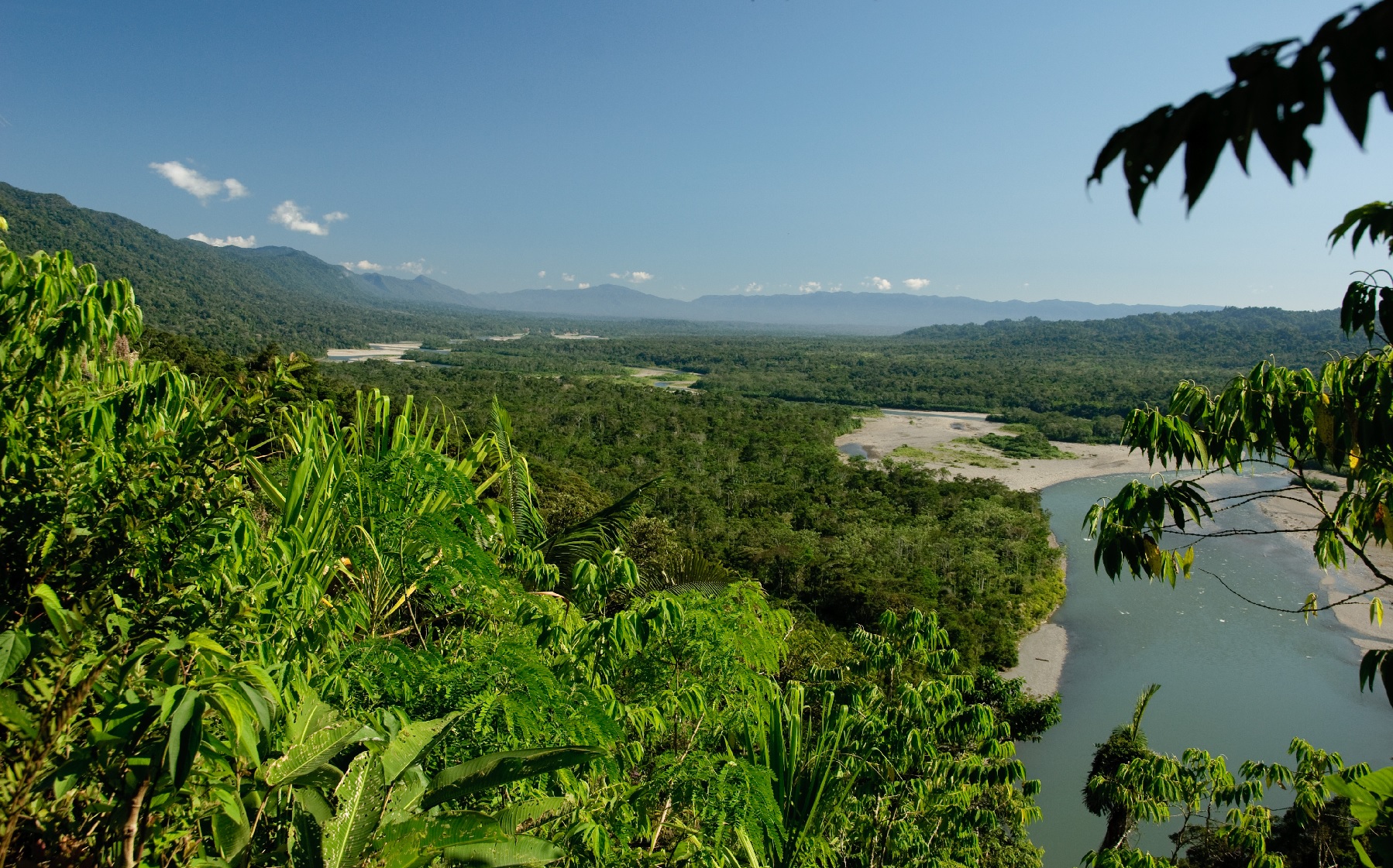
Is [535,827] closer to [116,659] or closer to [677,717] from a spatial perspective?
[677,717]

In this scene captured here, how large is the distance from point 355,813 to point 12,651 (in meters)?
0.58

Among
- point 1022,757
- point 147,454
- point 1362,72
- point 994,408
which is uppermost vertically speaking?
point 1362,72

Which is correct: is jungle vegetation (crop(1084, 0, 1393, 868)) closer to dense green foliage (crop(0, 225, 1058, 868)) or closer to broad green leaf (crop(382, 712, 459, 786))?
dense green foliage (crop(0, 225, 1058, 868))

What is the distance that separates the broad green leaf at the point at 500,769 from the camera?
1.44 meters

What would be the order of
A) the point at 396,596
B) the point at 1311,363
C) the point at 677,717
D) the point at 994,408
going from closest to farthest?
the point at 396,596
the point at 677,717
the point at 1311,363
the point at 994,408

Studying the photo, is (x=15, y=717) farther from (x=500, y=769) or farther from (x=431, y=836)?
(x=500, y=769)

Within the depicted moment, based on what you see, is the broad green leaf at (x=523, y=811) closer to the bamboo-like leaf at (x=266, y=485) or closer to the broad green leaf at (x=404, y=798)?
the broad green leaf at (x=404, y=798)

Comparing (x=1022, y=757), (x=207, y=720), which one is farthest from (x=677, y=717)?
(x=1022, y=757)

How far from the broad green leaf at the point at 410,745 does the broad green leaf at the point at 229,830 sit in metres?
0.23

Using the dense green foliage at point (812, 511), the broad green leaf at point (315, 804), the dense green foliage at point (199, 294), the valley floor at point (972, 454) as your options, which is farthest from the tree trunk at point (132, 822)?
the dense green foliage at point (199, 294)

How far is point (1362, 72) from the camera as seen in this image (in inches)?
26.0

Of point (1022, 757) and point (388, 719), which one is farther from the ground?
point (388, 719)

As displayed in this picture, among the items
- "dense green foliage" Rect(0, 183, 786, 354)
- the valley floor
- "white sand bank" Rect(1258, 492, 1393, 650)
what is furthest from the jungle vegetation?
"dense green foliage" Rect(0, 183, 786, 354)

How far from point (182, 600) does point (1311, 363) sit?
6364cm
